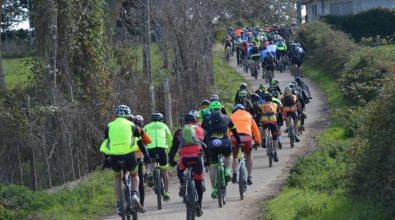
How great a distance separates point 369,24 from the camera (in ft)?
195

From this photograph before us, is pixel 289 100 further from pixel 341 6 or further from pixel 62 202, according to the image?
pixel 341 6

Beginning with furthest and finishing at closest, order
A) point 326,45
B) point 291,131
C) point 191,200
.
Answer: point 326,45 < point 291,131 < point 191,200

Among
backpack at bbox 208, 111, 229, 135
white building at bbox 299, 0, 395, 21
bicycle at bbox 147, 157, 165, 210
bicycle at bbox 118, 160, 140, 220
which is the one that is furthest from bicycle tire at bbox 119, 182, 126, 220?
white building at bbox 299, 0, 395, 21

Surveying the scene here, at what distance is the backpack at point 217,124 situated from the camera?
15.3 meters

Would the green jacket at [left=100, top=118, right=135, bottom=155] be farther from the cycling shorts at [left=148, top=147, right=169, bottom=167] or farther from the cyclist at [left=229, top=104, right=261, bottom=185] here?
the cyclist at [left=229, top=104, right=261, bottom=185]

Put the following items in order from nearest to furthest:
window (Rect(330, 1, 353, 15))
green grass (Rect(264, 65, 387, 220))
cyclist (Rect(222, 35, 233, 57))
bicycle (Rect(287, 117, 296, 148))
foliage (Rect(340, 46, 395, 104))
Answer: green grass (Rect(264, 65, 387, 220)), bicycle (Rect(287, 117, 296, 148)), foliage (Rect(340, 46, 395, 104)), cyclist (Rect(222, 35, 233, 57)), window (Rect(330, 1, 353, 15))

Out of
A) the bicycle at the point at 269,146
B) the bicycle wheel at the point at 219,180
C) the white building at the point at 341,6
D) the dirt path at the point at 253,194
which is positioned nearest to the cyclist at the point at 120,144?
the dirt path at the point at 253,194

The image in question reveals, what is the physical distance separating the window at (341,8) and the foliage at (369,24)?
17.8ft

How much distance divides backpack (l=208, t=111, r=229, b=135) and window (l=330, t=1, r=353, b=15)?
5136 cm

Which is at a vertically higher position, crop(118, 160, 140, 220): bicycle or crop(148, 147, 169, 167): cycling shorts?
crop(148, 147, 169, 167): cycling shorts

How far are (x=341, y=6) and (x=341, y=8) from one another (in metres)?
0.16

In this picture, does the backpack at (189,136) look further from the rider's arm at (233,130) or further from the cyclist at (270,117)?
the cyclist at (270,117)

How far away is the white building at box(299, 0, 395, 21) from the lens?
207 ft

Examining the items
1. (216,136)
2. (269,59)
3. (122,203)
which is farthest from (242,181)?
(269,59)
